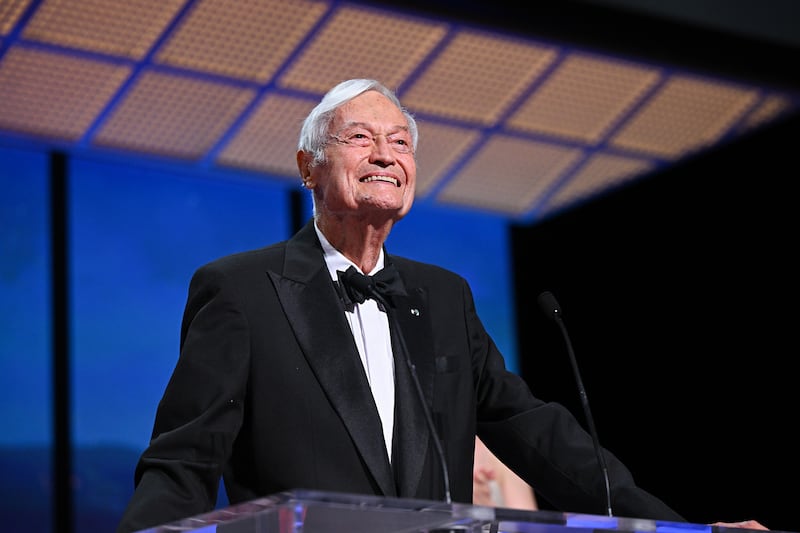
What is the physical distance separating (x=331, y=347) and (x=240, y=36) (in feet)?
9.80

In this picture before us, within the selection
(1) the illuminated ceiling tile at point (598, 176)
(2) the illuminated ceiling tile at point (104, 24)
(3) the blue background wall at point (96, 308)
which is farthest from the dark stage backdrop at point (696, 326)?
(2) the illuminated ceiling tile at point (104, 24)

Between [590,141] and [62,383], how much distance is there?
2.86 metres

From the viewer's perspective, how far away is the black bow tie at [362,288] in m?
2.44

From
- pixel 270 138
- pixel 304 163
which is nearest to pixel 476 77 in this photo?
pixel 270 138

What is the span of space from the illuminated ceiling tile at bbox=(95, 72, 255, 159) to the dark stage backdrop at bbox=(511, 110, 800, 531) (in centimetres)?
224

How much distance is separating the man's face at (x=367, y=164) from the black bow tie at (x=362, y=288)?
133 millimetres

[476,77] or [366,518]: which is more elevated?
[476,77]

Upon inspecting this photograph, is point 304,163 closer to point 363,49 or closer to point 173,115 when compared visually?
point 363,49

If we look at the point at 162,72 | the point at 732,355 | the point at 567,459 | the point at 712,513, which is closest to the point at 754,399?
the point at 732,355

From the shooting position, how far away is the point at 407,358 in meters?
2.18

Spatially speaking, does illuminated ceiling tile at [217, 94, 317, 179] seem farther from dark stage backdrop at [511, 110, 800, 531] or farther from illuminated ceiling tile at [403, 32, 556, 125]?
dark stage backdrop at [511, 110, 800, 531]

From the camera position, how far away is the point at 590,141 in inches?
246

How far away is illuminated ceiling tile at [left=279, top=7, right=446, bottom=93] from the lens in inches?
202

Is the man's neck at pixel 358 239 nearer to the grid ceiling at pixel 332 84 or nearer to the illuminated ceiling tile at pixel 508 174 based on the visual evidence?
the grid ceiling at pixel 332 84
